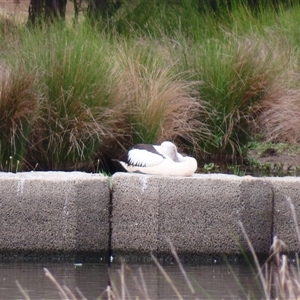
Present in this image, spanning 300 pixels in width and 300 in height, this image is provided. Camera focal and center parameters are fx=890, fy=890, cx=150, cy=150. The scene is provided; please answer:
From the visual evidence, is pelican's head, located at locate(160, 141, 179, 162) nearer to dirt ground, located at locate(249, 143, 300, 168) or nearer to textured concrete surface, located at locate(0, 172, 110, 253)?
textured concrete surface, located at locate(0, 172, 110, 253)

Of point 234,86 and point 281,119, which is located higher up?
point 234,86

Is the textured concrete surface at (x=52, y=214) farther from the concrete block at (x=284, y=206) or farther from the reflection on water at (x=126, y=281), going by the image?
the concrete block at (x=284, y=206)

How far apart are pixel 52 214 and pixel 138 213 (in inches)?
20.9

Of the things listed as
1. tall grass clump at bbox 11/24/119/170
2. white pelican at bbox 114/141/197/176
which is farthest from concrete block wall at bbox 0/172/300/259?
tall grass clump at bbox 11/24/119/170

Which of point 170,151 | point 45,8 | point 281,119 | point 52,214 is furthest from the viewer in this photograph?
point 45,8

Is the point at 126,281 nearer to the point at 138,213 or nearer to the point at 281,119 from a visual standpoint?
the point at 138,213

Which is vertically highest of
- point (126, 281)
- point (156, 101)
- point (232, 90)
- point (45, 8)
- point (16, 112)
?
point (45, 8)

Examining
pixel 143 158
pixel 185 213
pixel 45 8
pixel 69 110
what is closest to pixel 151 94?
pixel 69 110

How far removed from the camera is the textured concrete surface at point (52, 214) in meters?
5.43

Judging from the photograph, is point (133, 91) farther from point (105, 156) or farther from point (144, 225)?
point (144, 225)

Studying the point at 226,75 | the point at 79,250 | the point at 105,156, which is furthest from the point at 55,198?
the point at 226,75

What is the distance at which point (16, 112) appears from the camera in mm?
7102

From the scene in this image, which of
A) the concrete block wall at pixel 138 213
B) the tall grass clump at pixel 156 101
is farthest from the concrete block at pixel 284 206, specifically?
the tall grass clump at pixel 156 101

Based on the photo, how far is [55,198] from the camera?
5.45m
